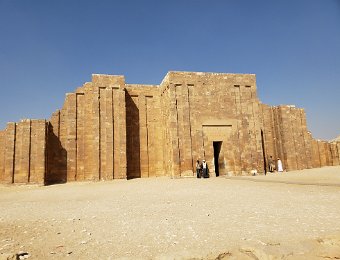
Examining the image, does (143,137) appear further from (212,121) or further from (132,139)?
(212,121)

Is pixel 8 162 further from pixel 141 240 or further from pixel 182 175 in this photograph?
pixel 141 240

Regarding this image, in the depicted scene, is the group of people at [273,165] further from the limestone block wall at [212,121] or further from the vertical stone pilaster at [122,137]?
the vertical stone pilaster at [122,137]

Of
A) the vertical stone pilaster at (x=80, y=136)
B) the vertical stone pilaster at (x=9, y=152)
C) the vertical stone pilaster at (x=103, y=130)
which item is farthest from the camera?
the vertical stone pilaster at (x=80, y=136)

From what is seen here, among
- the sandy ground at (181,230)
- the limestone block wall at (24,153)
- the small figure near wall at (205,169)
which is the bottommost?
the sandy ground at (181,230)

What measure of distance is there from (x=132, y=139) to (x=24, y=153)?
6701 mm

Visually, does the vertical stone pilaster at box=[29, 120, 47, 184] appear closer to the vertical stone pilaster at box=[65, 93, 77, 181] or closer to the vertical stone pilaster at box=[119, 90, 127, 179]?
the vertical stone pilaster at box=[65, 93, 77, 181]

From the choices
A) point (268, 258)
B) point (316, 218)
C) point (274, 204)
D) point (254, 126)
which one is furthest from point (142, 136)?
point (268, 258)

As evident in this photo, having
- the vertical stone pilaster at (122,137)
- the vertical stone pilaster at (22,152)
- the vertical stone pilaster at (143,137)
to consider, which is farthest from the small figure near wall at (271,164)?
the vertical stone pilaster at (22,152)

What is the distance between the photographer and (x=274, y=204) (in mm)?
7266

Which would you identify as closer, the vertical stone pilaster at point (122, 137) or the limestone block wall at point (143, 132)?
the vertical stone pilaster at point (122, 137)

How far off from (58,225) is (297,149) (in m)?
21.0

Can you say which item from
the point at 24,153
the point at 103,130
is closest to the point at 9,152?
the point at 24,153

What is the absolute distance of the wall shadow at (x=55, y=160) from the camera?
16986 millimetres

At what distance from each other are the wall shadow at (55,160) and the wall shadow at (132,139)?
13.5 feet
